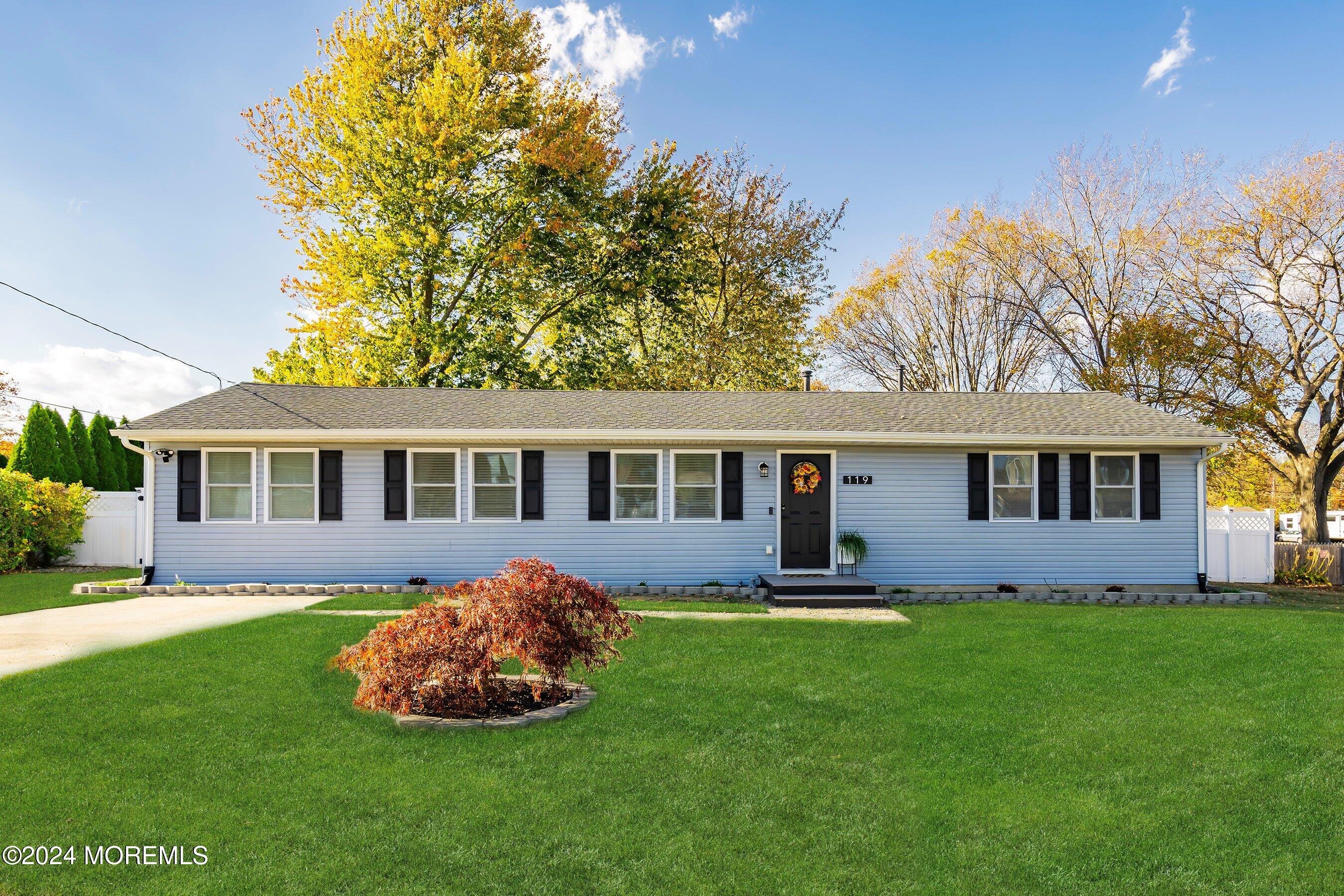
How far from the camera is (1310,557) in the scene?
52.4ft

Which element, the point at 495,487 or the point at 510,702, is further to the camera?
the point at 495,487

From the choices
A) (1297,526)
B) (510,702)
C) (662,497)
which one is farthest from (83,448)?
(1297,526)

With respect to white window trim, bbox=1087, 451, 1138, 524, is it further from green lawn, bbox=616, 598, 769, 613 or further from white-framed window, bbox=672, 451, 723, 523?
white-framed window, bbox=672, 451, 723, 523

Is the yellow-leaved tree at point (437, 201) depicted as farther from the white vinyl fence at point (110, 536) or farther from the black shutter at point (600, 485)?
the black shutter at point (600, 485)

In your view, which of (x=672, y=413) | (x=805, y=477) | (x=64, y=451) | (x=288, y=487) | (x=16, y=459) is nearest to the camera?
(x=288, y=487)

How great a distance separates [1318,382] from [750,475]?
16268 mm

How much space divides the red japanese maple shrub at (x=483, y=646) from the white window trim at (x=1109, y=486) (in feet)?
33.2

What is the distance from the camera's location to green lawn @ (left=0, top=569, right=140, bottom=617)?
10453mm

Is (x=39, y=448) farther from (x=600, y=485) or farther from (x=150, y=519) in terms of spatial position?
(x=600, y=485)

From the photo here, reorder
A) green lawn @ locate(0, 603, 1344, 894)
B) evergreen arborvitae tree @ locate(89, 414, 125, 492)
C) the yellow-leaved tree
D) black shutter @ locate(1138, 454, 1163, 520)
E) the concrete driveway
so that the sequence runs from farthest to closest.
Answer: evergreen arborvitae tree @ locate(89, 414, 125, 492) < the yellow-leaved tree < black shutter @ locate(1138, 454, 1163, 520) < the concrete driveway < green lawn @ locate(0, 603, 1344, 894)

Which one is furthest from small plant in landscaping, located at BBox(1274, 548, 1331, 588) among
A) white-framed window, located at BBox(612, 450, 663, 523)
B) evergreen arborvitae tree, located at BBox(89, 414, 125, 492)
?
evergreen arborvitae tree, located at BBox(89, 414, 125, 492)

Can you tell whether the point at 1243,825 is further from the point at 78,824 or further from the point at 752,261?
the point at 752,261

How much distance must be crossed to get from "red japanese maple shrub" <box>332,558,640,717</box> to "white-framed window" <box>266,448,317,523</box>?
23.8 feet

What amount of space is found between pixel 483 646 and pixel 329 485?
7925 millimetres
